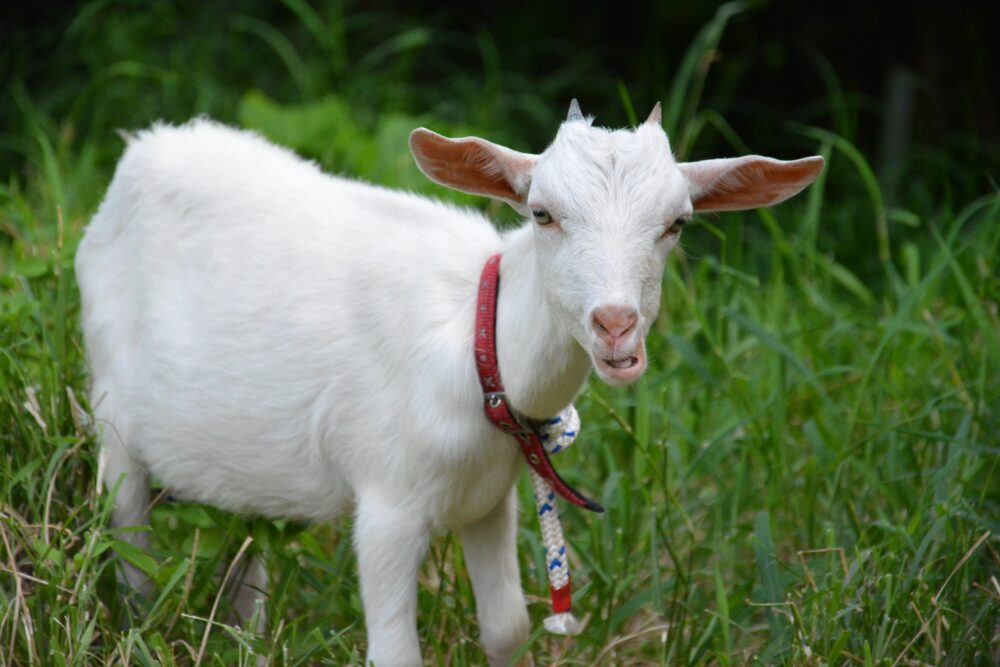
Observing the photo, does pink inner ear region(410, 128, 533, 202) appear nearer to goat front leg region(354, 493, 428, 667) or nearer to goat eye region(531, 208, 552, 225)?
goat eye region(531, 208, 552, 225)

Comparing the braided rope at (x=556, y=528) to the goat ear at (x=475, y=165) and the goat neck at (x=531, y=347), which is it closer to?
the goat neck at (x=531, y=347)

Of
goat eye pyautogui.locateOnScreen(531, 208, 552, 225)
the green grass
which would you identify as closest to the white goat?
goat eye pyautogui.locateOnScreen(531, 208, 552, 225)

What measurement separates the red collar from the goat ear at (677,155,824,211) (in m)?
0.51

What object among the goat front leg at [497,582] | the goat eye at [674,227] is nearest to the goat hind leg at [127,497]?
the goat front leg at [497,582]

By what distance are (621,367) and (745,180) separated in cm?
63

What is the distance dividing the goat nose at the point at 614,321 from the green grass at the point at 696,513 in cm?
92

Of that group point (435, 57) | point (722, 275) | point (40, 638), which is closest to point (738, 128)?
point (435, 57)

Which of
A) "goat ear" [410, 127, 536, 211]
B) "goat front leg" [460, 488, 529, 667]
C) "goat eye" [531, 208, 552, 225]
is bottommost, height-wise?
"goat front leg" [460, 488, 529, 667]

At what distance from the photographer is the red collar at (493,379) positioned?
3.07 meters

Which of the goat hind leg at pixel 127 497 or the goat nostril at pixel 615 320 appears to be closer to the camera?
the goat nostril at pixel 615 320

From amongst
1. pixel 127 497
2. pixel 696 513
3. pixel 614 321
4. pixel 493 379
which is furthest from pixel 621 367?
pixel 696 513

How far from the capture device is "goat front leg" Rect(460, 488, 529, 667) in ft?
11.0

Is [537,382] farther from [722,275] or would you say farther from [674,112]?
[674,112]

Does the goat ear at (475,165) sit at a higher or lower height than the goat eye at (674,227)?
higher
